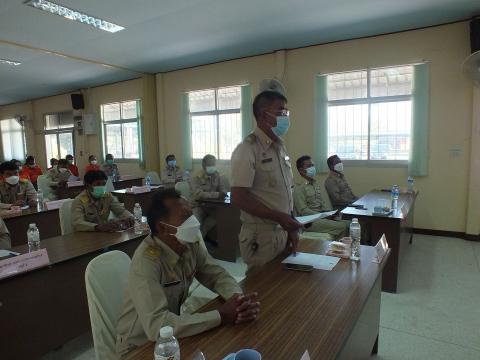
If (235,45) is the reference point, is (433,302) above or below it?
below

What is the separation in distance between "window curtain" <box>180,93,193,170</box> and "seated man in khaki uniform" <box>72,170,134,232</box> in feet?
13.9

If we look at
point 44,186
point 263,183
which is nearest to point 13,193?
point 44,186

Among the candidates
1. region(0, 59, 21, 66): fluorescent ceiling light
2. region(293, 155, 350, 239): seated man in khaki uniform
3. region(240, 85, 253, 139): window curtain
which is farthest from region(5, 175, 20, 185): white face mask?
region(240, 85, 253, 139): window curtain

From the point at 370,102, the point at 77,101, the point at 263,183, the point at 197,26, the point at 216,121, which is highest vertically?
the point at 197,26

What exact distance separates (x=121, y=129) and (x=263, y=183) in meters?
7.59

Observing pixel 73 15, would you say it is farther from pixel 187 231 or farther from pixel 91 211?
pixel 187 231

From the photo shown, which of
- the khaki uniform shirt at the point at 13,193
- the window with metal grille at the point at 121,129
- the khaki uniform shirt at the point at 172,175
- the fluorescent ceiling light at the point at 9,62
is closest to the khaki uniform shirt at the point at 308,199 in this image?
the khaki uniform shirt at the point at 172,175

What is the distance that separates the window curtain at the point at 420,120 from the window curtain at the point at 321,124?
4.37 feet

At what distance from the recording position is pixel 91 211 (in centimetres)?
291

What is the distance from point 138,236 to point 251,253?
1155 mm

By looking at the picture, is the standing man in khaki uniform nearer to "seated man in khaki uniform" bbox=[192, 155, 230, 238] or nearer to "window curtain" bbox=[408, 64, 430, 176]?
Answer: "seated man in khaki uniform" bbox=[192, 155, 230, 238]

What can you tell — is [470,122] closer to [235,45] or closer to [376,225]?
[376,225]

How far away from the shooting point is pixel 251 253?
181cm

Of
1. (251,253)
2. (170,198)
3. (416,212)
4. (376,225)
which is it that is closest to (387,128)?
(416,212)
